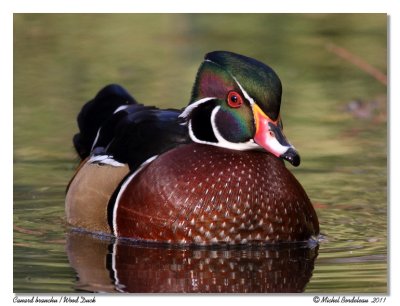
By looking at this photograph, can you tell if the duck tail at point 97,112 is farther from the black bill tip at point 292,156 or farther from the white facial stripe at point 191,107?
the black bill tip at point 292,156

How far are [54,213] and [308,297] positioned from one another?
2962 millimetres

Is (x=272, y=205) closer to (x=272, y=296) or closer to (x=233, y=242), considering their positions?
(x=233, y=242)

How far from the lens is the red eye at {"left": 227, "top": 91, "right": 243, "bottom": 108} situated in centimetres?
908

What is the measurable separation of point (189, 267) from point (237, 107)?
1.23 m

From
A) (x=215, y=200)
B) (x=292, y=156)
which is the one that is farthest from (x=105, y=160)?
(x=292, y=156)

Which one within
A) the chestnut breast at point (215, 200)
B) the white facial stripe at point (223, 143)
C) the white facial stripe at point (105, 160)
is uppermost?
the white facial stripe at point (223, 143)

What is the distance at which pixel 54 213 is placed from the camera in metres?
10.3

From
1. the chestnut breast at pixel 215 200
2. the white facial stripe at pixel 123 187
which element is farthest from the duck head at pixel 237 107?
the white facial stripe at pixel 123 187

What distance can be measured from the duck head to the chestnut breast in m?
0.13

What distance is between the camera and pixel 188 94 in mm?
13594

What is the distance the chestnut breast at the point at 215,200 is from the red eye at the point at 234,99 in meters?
0.38

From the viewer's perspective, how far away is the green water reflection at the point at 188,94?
30.0ft

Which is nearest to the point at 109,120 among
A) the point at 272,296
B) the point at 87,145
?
the point at 87,145
